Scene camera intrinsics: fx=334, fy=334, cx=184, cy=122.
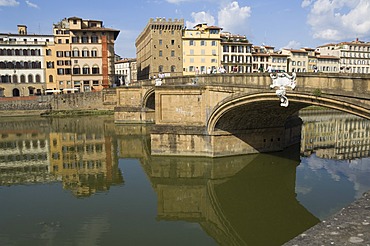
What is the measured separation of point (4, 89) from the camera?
6378 centimetres

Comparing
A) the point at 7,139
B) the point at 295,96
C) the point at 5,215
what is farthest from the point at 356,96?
the point at 7,139

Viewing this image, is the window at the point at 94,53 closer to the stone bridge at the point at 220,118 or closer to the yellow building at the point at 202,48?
the yellow building at the point at 202,48

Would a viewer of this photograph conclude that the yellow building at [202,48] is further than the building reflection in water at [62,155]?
Yes

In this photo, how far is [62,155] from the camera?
3095 cm

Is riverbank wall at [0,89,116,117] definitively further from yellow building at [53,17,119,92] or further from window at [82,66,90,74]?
window at [82,66,90,74]

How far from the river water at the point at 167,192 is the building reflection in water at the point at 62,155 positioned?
13 centimetres

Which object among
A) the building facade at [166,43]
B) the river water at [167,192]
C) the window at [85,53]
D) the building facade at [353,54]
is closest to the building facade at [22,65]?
the window at [85,53]

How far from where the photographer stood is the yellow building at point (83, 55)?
64.6m

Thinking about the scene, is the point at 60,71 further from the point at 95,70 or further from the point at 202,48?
the point at 202,48

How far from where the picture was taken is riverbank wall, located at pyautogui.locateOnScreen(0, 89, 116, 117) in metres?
59.4

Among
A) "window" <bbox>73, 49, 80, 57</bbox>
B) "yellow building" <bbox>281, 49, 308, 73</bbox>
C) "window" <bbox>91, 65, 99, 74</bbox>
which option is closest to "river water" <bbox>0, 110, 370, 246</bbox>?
"window" <bbox>91, 65, 99, 74</bbox>

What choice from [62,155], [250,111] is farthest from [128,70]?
[250,111]

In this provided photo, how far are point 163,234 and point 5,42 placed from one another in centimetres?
6280

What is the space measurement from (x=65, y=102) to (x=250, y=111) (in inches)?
1785
